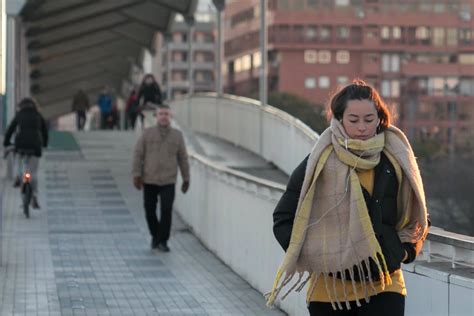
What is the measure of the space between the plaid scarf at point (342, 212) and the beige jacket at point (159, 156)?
9.65 metres

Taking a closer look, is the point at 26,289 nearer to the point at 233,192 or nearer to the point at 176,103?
the point at 233,192

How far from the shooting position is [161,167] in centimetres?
1512

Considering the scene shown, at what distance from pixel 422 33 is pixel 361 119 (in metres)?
124

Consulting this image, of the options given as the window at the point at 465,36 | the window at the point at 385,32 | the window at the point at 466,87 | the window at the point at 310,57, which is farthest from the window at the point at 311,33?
the window at the point at 466,87

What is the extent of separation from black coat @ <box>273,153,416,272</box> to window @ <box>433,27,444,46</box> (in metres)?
122

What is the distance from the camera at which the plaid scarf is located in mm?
5379

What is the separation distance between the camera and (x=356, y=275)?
5.45m

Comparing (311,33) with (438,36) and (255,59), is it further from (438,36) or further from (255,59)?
(438,36)

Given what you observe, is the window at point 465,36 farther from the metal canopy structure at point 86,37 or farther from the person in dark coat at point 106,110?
the person in dark coat at point 106,110

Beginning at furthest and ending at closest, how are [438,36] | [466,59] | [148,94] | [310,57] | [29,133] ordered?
[466,59], [310,57], [438,36], [148,94], [29,133]

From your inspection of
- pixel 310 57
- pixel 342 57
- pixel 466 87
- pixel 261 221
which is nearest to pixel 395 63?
pixel 342 57

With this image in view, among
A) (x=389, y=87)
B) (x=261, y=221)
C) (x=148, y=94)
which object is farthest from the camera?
(x=389, y=87)

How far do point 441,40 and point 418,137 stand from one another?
1678 centimetres

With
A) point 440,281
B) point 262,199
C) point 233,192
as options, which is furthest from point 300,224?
point 233,192
